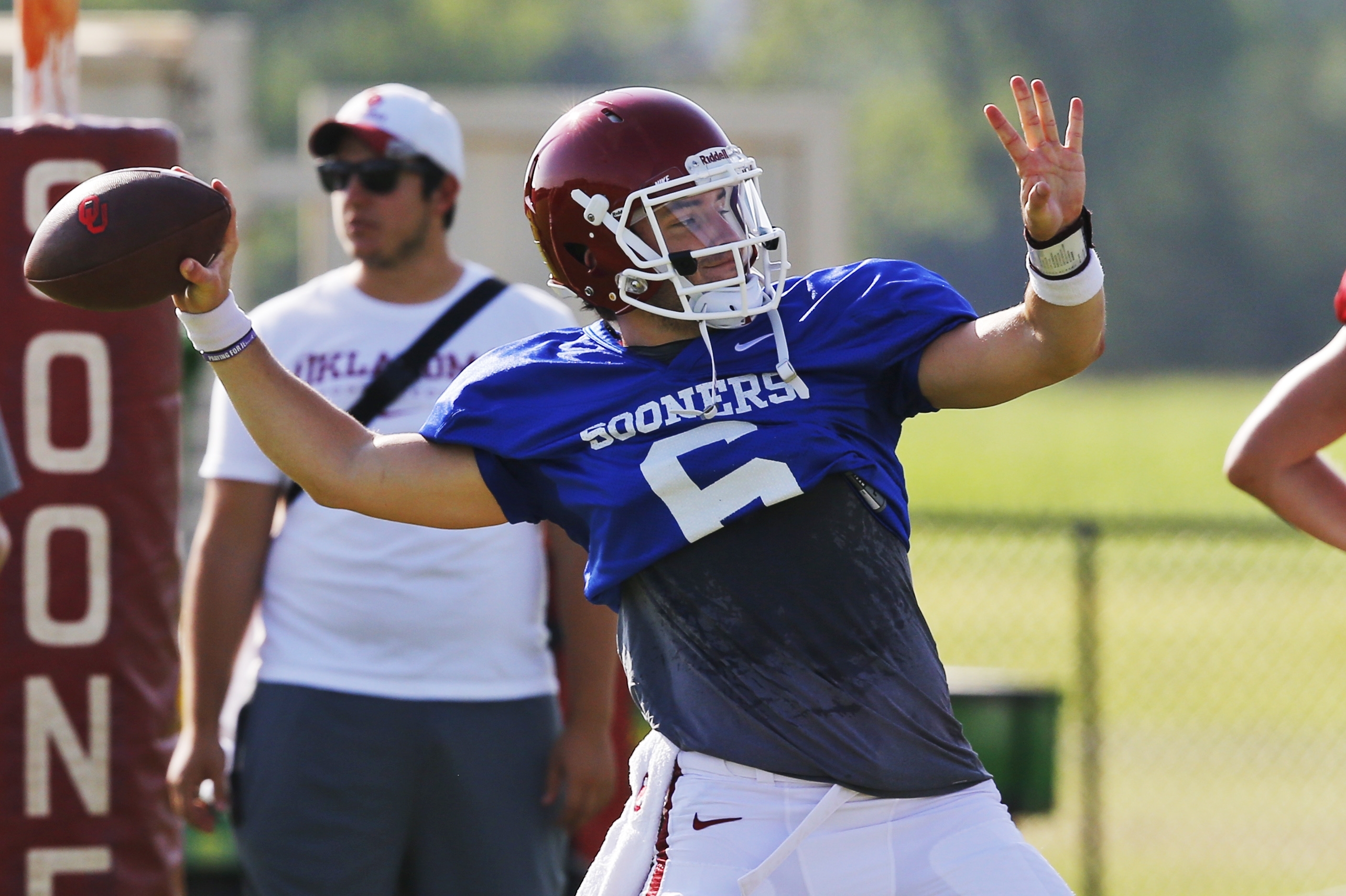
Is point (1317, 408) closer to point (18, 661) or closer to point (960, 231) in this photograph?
point (18, 661)

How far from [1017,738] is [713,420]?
13.4 ft

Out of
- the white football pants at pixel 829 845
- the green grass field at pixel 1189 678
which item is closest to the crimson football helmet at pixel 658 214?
the white football pants at pixel 829 845

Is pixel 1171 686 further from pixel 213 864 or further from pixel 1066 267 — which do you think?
pixel 1066 267

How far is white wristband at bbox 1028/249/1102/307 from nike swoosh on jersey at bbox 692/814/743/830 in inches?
33.2

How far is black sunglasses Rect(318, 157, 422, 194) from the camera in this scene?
4.20 m

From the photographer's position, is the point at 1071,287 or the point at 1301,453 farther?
the point at 1301,453

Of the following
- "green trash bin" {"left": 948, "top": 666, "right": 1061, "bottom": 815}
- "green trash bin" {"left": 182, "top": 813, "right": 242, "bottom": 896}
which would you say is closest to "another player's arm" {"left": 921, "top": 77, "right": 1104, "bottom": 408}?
"green trash bin" {"left": 182, "top": 813, "right": 242, "bottom": 896}

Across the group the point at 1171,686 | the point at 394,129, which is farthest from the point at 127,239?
the point at 1171,686

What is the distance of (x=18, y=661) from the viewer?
4109 mm

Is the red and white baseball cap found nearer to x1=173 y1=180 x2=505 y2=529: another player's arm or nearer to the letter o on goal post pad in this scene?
the letter o on goal post pad

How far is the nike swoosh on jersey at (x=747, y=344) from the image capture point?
2811 millimetres

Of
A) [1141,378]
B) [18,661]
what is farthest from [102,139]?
[1141,378]

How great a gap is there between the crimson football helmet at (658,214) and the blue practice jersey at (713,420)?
0.06 meters

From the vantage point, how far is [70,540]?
4129mm
